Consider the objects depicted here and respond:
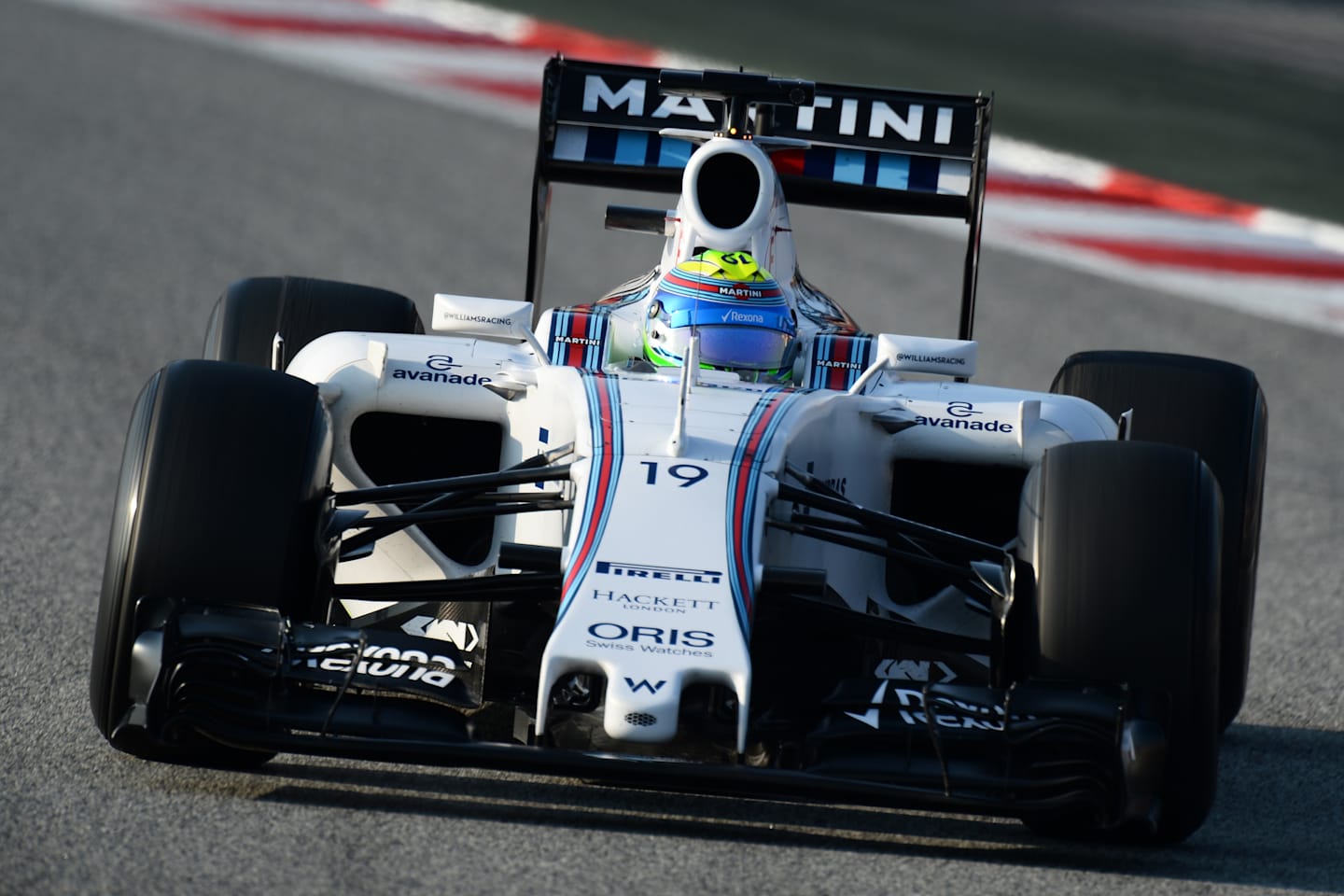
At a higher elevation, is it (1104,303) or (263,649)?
(1104,303)

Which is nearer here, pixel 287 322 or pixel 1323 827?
pixel 1323 827

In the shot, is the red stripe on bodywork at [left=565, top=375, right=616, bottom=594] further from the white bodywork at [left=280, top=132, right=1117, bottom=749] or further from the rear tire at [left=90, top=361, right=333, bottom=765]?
the rear tire at [left=90, top=361, right=333, bottom=765]

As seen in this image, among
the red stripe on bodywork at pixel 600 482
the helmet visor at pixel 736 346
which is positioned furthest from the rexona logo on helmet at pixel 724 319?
the red stripe on bodywork at pixel 600 482

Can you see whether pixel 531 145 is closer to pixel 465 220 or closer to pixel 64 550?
pixel 465 220

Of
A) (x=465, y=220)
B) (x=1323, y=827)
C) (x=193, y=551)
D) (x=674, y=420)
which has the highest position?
(x=465, y=220)

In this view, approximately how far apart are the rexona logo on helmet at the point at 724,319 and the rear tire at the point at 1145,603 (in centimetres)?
146

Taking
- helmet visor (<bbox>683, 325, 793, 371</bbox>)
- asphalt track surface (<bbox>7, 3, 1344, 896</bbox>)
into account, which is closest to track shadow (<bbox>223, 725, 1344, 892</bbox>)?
asphalt track surface (<bbox>7, 3, 1344, 896</bbox>)

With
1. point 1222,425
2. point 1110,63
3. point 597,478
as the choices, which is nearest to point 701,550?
point 597,478

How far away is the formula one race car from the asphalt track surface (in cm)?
20

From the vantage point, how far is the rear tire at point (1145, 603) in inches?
211

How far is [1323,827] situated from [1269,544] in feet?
13.2

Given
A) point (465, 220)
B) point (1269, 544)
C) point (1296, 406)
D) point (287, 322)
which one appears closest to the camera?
point (287, 322)

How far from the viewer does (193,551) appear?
5414mm

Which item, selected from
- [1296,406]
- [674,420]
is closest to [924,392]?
[674,420]
